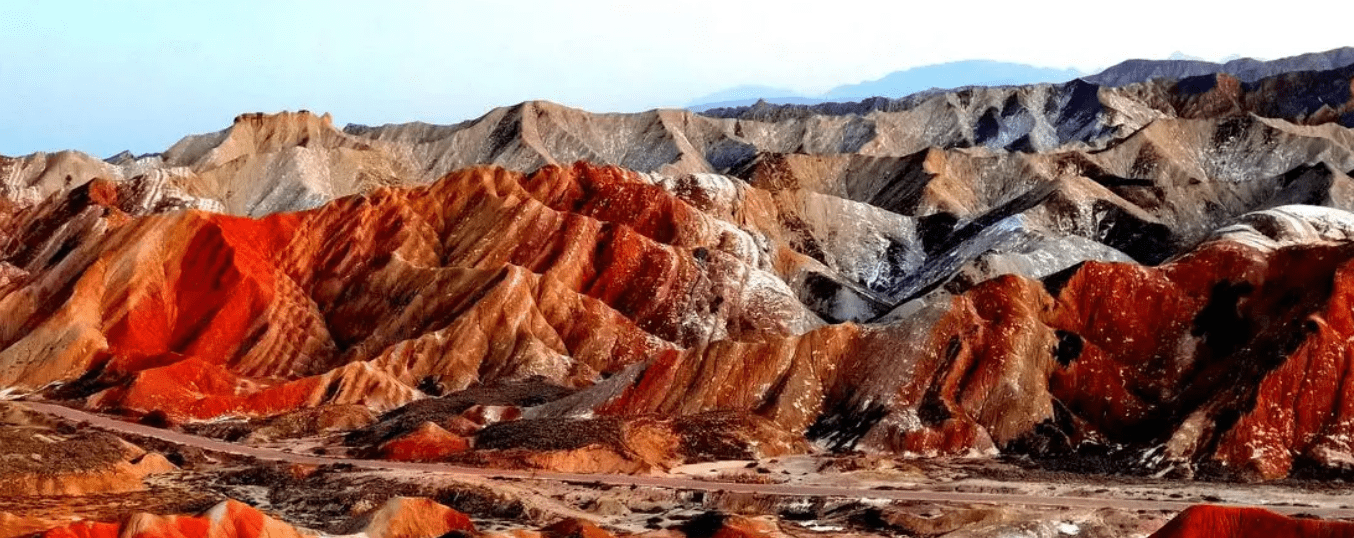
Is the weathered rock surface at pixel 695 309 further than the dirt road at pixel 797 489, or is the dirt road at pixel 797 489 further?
the weathered rock surface at pixel 695 309

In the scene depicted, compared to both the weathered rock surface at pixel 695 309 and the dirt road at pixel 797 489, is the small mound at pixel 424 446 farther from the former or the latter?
the dirt road at pixel 797 489

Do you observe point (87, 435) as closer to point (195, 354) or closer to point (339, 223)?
point (195, 354)

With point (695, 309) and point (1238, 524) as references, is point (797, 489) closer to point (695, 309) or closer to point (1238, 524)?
point (1238, 524)

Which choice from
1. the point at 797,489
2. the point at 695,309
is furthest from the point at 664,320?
the point at 797,489

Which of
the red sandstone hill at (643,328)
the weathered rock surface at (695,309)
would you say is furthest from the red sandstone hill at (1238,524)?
the red sandstone hill at (643,328)

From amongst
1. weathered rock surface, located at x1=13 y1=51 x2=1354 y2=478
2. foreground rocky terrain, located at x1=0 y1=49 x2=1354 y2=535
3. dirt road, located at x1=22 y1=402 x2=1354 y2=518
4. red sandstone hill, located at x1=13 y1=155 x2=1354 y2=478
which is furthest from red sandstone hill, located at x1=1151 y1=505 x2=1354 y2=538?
red sandstone hill, located at x1=13 y1=155 x2=1354 y2=478

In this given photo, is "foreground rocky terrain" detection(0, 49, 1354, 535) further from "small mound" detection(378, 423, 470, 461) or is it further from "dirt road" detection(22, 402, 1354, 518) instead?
"dirt road" detection(22, 402, 1354, 518)
